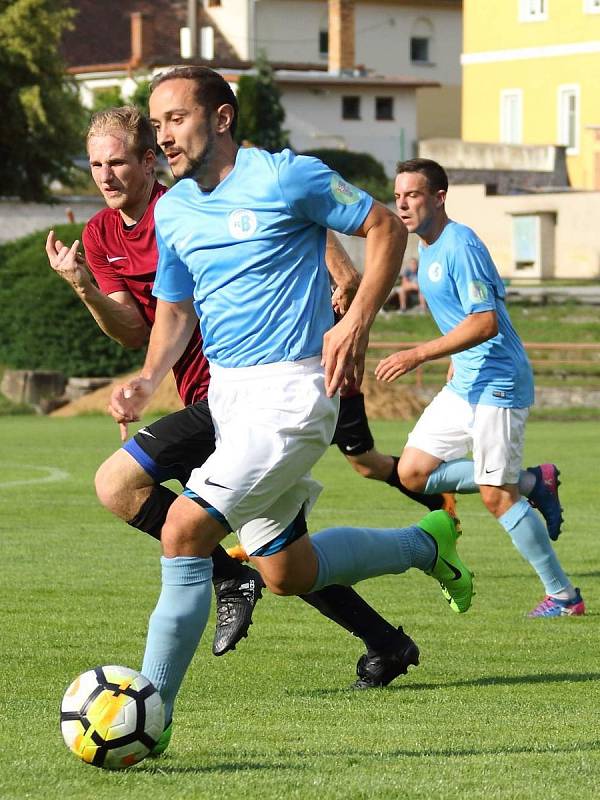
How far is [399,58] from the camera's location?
81.1 m

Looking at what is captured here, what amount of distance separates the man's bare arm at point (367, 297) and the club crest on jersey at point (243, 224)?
373mm

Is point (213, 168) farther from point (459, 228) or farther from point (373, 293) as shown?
point (459, 228)

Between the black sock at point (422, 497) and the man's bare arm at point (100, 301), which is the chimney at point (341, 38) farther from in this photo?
the man's bare arm at point (100, 301)

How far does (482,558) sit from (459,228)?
3.37 m

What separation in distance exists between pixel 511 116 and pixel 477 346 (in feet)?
195

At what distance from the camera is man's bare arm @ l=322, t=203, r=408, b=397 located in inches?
213

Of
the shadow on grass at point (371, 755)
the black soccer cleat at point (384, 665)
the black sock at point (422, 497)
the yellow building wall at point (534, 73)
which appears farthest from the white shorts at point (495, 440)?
the yellow building wall at point (534, 73)

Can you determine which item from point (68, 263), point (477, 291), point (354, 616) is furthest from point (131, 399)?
point (477, 291)

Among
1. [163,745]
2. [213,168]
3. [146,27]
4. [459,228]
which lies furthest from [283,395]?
[146,27]

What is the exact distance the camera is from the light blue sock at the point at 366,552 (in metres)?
6.38

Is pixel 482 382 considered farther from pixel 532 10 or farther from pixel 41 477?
pixel 532 10

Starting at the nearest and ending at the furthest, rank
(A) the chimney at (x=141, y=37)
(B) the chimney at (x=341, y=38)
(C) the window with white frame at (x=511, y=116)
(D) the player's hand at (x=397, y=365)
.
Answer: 1. (D) the player's hand at (x=397, y=365)
2. (C) the window with white frame at (x=511, y=116)
3. (B) the chimney at (x=341, y=38)
4. (A) the chimney at (x=141, y=37)

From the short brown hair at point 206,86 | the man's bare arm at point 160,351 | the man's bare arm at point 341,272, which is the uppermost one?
the short brown hair at point 206,86

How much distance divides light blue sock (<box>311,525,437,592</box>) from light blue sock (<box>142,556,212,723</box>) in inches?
36.2
